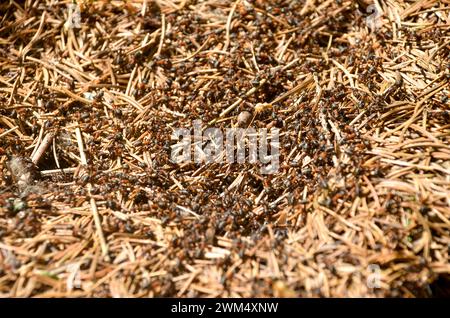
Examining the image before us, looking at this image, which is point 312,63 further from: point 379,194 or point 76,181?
point 76,181

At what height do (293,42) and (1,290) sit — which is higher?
(293,42)

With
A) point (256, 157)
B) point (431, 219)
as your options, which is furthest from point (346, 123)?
point (431, 219)

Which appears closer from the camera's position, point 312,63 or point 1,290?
point 1,290

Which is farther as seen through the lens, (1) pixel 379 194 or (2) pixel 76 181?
(2) pixel 76 181

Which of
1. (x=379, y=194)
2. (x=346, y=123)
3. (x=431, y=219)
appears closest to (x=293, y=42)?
(x=346, y=123)

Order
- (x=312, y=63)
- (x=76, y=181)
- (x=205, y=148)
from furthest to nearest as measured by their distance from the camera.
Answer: (x=312, y=63)
(x=205, y=148)
(x=76, y=181)

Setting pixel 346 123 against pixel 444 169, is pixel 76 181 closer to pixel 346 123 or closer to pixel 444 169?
pixel 346 123
